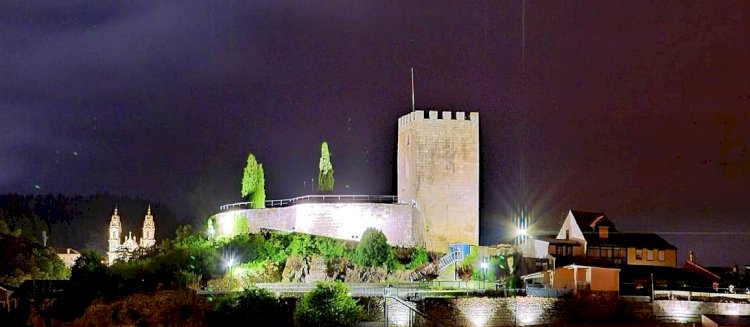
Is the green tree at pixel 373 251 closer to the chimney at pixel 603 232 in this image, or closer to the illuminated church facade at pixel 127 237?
the chimney at pixel 603 232

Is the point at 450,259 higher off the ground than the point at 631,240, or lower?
lower

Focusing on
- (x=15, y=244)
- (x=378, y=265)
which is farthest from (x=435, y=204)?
(x=15, y=244)

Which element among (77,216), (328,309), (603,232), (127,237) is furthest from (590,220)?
(77,216)

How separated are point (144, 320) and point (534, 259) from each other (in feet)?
45.5

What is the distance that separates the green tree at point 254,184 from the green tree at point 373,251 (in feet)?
30.9

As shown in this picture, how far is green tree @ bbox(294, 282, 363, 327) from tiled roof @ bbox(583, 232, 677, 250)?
14369 millimetres

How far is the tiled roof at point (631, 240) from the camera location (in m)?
44.3

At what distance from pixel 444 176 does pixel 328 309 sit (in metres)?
15.6

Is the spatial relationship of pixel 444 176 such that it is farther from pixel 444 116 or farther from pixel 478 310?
pixel 478 310

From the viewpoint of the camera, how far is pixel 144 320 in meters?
35.5

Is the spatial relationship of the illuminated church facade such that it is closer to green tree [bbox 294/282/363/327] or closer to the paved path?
the paved path

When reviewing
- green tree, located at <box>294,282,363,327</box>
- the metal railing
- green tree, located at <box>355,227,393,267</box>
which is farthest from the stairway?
green tree, located at <box>294,282,363,327</box>

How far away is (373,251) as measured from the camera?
4228 cm

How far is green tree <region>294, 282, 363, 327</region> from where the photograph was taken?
32250mm
